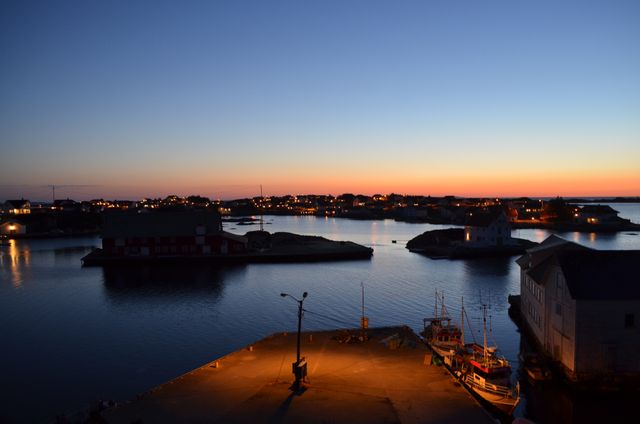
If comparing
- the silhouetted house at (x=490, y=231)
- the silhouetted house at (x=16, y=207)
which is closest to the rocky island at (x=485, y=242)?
the silhouetted house at (x=490, y=231)

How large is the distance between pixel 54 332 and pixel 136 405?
807 inches

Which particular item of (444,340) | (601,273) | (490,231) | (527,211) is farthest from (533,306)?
(527,211)

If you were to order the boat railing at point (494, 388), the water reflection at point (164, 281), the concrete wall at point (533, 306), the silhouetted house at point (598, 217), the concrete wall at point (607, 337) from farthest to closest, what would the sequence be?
the silhouetted house at point (598, 217), the water reflection at point (164, 281), the concrete wall at point (533, 306), the concrete wall at point (607, 337), the boat railing at point (494, 388)

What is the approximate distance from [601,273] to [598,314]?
6.28ft

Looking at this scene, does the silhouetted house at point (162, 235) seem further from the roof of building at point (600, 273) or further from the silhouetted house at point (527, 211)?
the silhouetted house at point (527, 211)

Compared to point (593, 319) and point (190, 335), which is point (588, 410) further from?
point (190, 335)

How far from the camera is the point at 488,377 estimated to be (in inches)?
798

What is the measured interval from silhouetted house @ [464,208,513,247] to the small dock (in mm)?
54579

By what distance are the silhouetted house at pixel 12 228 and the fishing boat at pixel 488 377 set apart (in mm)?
114392

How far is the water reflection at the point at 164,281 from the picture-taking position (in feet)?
150

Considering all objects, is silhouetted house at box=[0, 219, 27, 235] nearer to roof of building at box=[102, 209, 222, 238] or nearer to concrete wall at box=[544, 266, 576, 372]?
roof of building at box=[102, 209, 222, 238]

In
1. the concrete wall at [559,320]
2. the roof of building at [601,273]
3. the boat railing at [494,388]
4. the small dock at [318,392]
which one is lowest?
the boat railing at [494,388]

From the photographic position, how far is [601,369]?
21.0 m

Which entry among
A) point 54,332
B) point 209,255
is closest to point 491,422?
point 54,332
